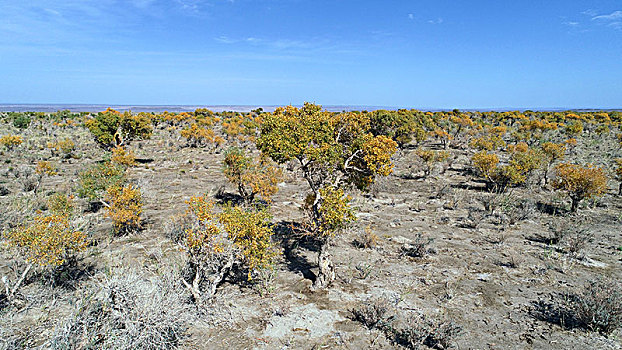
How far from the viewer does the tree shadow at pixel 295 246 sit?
12.2 metres

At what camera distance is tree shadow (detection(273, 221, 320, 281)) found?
12227 millimetres

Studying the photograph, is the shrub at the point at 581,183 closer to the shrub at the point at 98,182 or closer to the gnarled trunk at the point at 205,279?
the gnarled trunk at the point at 205,279

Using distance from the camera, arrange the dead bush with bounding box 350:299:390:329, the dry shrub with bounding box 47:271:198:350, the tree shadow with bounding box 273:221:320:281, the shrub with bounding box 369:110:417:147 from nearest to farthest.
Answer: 1. the dry shrub with bounding box 47:271:198:350
2. the dead bush with bounding box 350:299:390:329
3. the tree shadow with bounding box 273:221:320:281
4. the shrub with bounding box 369:110:417:147

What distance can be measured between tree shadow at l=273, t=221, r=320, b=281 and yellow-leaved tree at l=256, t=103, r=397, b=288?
1.26 metres

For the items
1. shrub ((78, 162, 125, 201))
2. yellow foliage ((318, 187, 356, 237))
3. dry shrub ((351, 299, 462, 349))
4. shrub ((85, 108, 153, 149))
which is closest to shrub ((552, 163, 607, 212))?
dry shrub ((351, 299, 462, 349))

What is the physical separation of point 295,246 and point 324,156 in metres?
5.60

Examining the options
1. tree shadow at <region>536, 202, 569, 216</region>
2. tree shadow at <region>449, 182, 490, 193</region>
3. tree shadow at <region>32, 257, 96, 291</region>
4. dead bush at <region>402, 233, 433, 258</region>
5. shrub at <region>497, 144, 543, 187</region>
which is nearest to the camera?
tree shadow at <region>32, 257, 96, 291</region>

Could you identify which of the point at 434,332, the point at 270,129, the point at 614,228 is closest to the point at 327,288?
the point at 434,332

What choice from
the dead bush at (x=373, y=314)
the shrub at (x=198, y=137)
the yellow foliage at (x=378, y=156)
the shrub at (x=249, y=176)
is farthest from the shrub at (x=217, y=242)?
the shrub at (x=198, y=137)

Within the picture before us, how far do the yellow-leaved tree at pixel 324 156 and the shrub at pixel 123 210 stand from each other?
7.65 m

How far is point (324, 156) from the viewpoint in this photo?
10.3 meters

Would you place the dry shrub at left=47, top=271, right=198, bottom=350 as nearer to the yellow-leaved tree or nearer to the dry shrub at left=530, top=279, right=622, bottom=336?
the yellow-leaved tree

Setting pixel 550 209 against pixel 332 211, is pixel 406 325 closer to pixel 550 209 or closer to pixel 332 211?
pixel 332 211

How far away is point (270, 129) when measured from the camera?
1095 cm
